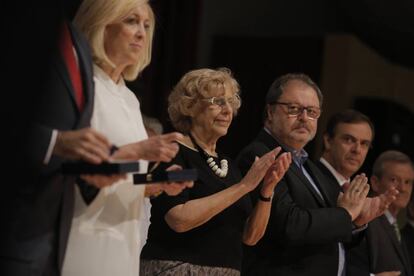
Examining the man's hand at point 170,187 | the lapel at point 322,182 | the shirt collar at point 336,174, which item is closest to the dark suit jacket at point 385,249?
the shirt collar at point 336,174

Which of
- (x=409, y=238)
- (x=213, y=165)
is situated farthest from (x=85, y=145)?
(x=409, y=238)

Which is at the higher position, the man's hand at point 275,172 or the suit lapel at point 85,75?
the suit lapel at point 85,75

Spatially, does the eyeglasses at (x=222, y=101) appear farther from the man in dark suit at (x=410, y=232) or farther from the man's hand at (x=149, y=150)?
the man in dark suit at (x=410, y=232)

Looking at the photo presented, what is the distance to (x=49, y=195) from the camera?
2174 mm

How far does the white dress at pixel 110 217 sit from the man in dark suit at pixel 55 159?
2.5 inches

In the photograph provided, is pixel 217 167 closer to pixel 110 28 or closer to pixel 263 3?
pixel 110 28

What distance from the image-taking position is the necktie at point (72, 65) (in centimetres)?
218

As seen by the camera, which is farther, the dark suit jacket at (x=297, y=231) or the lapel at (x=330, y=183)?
the lapel at (x=330, y=183)

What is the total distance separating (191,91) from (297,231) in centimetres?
61

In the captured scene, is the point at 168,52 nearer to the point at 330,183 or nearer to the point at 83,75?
the point at 330,183

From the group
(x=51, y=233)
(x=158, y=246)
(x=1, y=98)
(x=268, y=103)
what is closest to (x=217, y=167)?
(x=158, y=246)

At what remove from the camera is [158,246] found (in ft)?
9.62

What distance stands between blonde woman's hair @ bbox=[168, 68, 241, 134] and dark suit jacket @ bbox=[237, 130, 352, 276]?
14.8 inches

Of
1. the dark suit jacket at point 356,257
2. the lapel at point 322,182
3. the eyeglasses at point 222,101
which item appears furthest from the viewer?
the dark suit jacket at point 356,257
